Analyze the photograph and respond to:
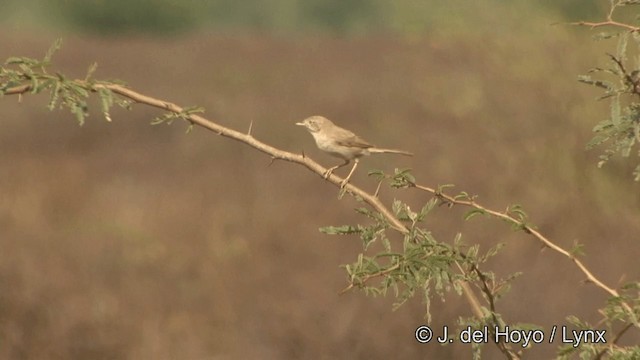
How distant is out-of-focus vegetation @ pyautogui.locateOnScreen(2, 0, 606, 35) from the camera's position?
30.6ft

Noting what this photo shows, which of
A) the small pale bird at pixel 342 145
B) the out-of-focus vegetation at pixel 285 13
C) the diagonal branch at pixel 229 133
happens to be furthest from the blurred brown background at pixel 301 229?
the small pale bird at pixel 342 145

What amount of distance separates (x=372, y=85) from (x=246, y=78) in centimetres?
347

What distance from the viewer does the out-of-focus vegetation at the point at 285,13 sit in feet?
30.6

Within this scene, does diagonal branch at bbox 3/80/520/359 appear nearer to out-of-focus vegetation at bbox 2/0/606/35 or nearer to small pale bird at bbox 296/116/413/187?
small pale bird at bbox 296/116/413/187

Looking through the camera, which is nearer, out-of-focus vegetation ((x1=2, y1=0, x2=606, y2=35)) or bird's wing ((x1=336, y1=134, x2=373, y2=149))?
bird's wing ((x1=336, y1=134, x2=373, y2=149))

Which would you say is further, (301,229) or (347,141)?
(301,229)

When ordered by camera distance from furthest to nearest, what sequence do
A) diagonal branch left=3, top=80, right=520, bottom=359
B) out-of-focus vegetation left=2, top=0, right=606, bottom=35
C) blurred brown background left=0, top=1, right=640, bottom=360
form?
out-of-focus vegetation left=2, top=0, right=606, bottom=35
blurred brown background left=0, top=1, right=640, bottom=360
diagonal branch left=3, top=80, right=520, bottom=359

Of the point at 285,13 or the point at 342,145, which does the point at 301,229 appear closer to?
the point at 342,145

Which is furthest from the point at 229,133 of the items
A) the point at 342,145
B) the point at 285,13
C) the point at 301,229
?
the point at 285,13

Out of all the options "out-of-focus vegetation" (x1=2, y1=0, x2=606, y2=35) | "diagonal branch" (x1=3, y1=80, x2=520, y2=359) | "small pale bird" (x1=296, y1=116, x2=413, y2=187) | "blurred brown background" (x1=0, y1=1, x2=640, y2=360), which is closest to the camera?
"diagonal branch" (x1=3, y1=80, x2=520, y2=359)

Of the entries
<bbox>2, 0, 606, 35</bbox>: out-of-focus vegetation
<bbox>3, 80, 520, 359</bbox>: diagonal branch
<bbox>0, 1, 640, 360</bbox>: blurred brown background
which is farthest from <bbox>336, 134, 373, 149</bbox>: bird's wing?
<bbox>3, 80, 520, 359</bbox>: diagonal branch

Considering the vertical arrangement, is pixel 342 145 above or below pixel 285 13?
below

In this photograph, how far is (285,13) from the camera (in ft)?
253

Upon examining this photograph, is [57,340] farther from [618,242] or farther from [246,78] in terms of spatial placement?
[246,78]
